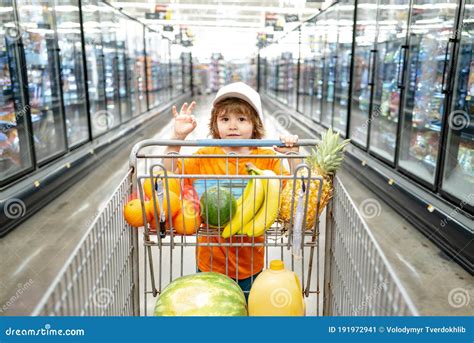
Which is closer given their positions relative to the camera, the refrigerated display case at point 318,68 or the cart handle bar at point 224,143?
the cart handle bar at point 224,143

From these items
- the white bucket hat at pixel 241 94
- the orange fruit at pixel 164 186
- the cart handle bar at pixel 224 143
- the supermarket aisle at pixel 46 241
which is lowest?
the supermarket aisle at pixel 46 241

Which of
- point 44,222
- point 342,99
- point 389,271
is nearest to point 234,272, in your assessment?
point 389,271

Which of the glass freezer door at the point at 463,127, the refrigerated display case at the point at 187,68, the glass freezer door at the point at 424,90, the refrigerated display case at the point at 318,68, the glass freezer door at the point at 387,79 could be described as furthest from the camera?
the refrigerated display case at the point at 187,68

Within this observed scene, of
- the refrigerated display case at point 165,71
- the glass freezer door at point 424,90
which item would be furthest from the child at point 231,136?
the refrigerated display case at point 165,71

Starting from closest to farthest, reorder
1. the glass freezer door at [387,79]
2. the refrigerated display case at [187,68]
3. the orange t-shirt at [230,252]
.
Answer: the orange t-shirt at [230,252], the glass freezer door at [387,79], the refrigerated display case at [187,68]

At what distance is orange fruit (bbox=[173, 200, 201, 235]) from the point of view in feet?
5.36

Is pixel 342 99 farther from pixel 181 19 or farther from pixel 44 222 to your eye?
pixel 181 19

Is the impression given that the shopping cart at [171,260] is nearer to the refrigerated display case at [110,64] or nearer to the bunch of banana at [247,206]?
the bunch of banana at [247,206]

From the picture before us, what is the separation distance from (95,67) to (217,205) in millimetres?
7961

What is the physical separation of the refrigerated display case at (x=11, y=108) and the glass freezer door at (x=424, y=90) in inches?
177

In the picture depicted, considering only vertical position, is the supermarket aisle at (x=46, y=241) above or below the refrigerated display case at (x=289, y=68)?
below

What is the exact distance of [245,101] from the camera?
2.03 m

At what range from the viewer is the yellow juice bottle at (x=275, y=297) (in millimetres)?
1387

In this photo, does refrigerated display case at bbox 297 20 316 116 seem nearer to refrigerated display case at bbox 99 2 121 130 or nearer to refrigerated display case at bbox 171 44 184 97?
refrigerated display case at bbox 99 2 121 130
